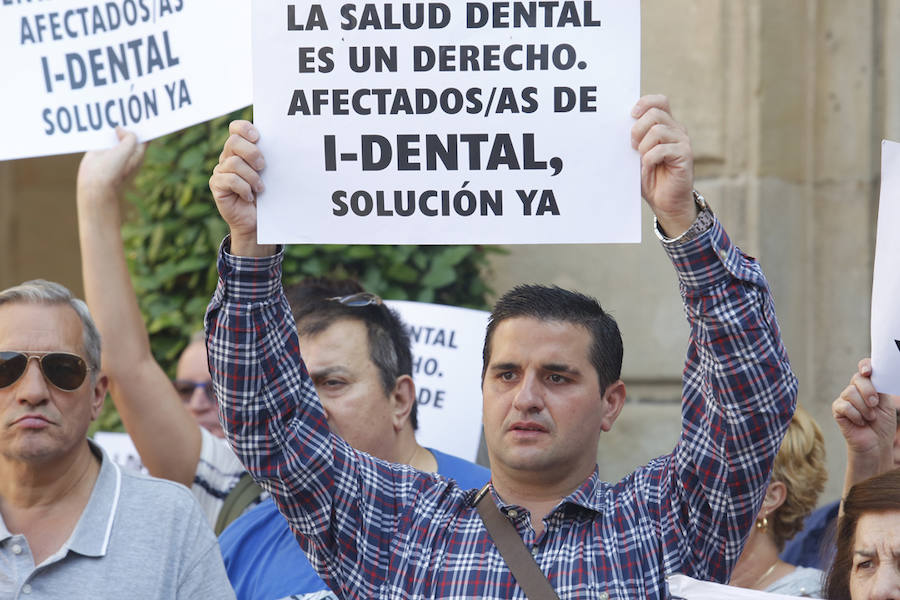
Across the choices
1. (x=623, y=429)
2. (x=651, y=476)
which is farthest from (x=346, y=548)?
(x=623, y=429)

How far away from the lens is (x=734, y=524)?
2805 millimetres

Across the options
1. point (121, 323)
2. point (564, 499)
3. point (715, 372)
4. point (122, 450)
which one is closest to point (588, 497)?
point (564, 499)

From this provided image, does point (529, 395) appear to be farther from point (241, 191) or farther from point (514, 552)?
point (241, 191)

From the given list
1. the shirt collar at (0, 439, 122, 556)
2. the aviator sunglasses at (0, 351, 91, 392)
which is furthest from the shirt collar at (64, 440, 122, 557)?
the aviator sunglasses at (0, 351, 91, 392)

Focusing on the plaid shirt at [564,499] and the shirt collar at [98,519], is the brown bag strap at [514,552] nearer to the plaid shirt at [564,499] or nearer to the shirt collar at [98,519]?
the plaid shirt at [564,499]

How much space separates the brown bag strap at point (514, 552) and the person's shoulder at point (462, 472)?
0.74 meters

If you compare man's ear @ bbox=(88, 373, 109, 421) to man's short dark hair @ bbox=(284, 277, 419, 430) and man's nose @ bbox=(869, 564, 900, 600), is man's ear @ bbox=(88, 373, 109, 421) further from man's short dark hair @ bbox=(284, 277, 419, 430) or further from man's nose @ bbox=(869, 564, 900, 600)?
man's nose @ bbox=(869, 564, 900, 600)

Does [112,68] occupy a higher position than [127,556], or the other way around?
[112,68]

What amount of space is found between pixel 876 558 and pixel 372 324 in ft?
5.73

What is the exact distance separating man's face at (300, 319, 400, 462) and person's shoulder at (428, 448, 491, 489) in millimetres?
120

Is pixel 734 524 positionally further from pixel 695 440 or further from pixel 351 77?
pixel 351 77

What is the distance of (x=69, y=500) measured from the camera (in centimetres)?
344

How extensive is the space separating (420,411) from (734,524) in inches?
79.1

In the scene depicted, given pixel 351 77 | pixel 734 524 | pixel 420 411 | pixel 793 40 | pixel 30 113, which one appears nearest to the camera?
pixel 734 524
